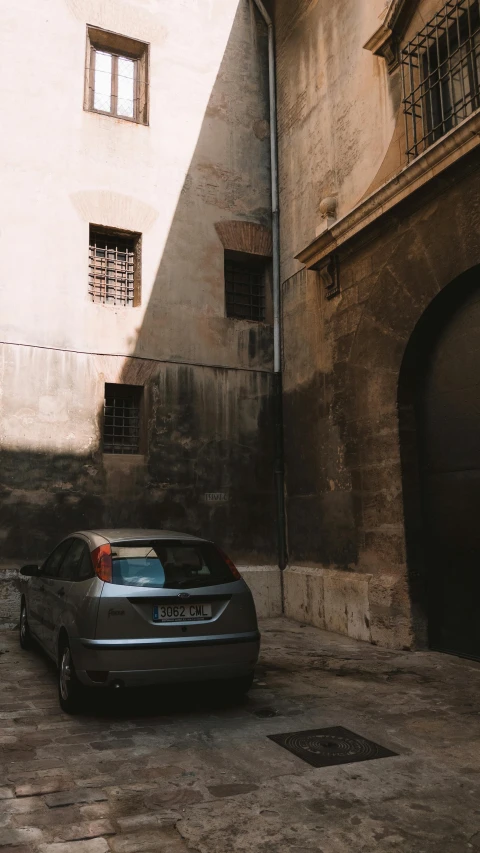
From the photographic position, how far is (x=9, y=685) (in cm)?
582

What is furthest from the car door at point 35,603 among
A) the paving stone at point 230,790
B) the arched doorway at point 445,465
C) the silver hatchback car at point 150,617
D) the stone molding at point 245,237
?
the stone molding at point 245,237

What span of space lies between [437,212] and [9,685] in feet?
20.9

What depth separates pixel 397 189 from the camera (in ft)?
25.0

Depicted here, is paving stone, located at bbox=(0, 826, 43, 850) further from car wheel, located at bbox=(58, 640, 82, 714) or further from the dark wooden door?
the dark wooden door

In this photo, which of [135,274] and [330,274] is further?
[135,274]

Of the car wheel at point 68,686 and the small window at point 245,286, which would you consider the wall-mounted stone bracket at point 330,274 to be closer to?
the small window at point 245,286

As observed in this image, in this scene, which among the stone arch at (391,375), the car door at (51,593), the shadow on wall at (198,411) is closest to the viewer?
the car door at (51,593)

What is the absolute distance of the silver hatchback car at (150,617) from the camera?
473 cm

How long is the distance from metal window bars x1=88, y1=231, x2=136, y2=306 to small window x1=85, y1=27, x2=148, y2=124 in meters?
2.03

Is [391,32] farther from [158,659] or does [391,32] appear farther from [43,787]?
[43,787]

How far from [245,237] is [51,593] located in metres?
7.17

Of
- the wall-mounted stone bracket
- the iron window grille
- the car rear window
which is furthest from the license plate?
the iron window grille

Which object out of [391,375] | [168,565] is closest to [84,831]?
[168,565]

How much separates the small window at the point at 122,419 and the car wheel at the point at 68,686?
16.0 ft
